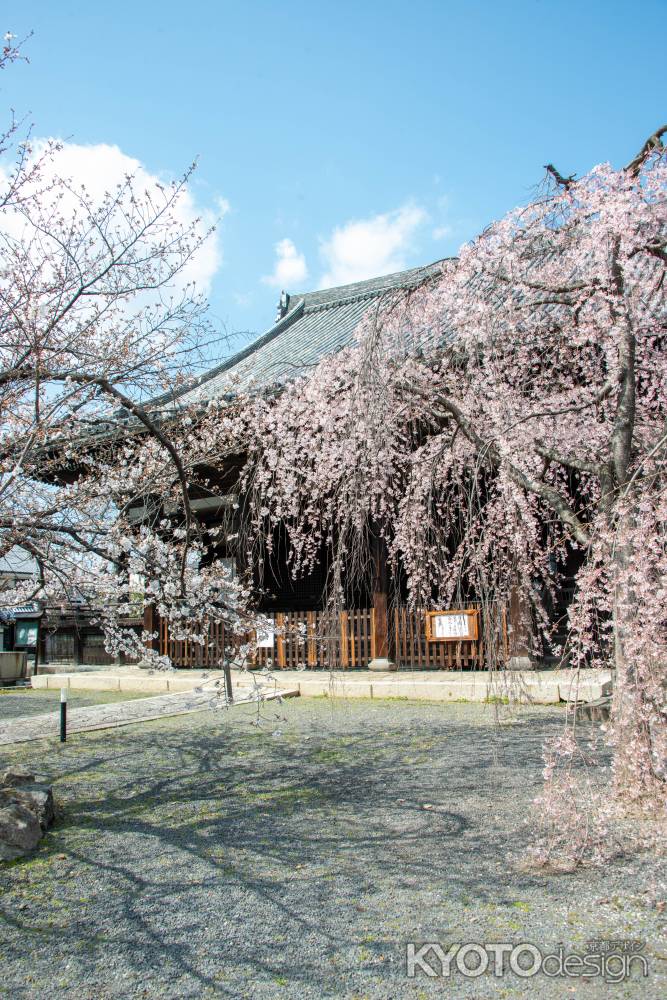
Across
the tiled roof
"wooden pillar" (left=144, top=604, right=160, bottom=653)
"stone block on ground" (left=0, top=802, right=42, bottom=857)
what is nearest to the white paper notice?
the tiled roof

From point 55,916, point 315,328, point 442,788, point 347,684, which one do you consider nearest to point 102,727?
point 347,684

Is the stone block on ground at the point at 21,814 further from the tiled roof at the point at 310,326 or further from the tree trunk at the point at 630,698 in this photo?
the tiled roof at the point at 310,326

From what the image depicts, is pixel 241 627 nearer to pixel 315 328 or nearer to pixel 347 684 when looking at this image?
pixel 347 684

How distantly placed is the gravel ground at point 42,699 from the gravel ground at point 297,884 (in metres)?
3.54

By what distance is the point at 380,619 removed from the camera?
32.5ft

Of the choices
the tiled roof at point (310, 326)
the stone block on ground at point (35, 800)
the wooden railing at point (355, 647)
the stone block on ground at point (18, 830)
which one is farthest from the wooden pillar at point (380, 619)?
the stone block on ground at point (18, 830)

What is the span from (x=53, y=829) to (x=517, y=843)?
8.21ft

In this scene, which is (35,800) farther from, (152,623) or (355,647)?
(152,623)

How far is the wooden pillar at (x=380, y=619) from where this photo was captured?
9.64 metres

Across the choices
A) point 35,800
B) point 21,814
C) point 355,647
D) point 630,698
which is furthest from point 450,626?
point 21,814

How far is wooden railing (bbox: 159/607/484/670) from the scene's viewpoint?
9.23 meters

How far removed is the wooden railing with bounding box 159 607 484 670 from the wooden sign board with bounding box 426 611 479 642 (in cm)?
18

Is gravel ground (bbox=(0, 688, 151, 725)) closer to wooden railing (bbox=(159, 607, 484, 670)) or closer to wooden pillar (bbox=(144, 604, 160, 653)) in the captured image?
wooden railing (bbox=(159, 607, 484, 670))

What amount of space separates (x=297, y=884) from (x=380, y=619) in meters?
6.85
